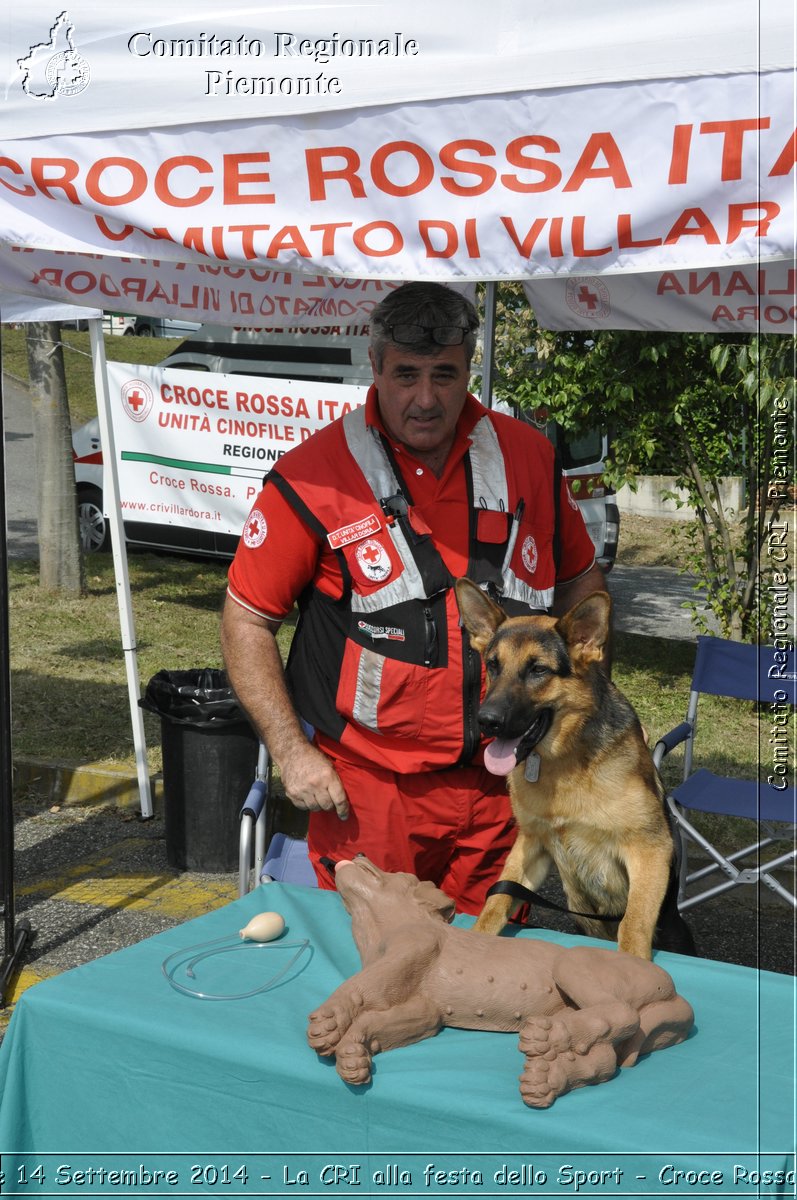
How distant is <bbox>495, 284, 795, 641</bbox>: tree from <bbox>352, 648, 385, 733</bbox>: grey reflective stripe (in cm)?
533

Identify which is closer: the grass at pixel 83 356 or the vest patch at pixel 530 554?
the vest patch at pixel 530 554

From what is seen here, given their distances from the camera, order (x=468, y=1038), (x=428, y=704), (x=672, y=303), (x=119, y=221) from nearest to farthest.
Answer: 1. (x=468, y=1038)
2. (x=119, y=221)
3. (x=428, y=704)
4. (x=672, y=303)

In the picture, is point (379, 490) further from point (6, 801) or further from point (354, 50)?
point (6, 801)

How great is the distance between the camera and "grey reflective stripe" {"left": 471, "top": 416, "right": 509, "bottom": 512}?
3.16m

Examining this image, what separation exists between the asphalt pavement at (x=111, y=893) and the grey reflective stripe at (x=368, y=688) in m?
1.96

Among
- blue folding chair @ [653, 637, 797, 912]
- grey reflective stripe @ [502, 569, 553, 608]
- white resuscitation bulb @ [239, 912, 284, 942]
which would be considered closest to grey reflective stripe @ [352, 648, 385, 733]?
grey reflective stripe @ [502, 569, 553, 608]

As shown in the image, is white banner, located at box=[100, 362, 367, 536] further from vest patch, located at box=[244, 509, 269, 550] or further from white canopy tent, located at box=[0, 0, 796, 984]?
white canopy tent, located at box=[0, 0, 796, 984]

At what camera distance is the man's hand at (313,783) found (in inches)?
119

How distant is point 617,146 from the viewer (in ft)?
7.60

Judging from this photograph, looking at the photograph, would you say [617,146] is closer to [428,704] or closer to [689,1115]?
[428,704]

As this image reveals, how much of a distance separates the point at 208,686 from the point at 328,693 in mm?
3027

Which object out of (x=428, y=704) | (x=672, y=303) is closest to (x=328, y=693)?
(x=428, y=704)

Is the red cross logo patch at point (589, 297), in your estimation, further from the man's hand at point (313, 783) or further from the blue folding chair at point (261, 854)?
the man's hand at point (313, 783)

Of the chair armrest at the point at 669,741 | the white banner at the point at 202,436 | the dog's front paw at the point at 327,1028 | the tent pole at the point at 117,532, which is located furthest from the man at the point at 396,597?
the white banner at the point at 202,436
